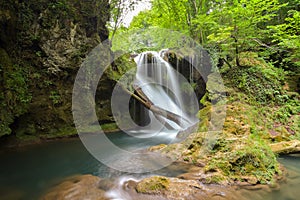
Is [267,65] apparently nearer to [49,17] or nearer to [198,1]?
[198,1]

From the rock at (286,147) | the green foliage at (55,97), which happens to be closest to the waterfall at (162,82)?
the green foliage at (55,97)

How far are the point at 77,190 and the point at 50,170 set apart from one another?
2007 millimetres

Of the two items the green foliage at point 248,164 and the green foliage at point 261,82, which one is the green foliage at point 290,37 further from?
the green foliage at point 248,164

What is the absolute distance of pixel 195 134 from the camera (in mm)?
6270

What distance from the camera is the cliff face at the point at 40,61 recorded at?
7.52 metres

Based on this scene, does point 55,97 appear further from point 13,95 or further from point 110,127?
point 110,127

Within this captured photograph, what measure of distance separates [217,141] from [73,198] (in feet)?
12.9

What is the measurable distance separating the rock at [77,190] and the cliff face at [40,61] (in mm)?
4187

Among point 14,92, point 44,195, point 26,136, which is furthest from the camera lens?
point 26,136

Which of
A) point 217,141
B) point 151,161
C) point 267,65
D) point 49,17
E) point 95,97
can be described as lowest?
point 151,161

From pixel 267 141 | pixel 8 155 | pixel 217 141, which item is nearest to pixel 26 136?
pixel 8 155

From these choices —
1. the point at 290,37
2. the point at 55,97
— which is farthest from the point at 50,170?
the point at 290,37

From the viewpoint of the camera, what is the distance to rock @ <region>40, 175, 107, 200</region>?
381cm

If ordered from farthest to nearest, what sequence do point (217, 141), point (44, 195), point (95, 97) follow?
point (95, 97), point (217, 141), point (44, 195)
